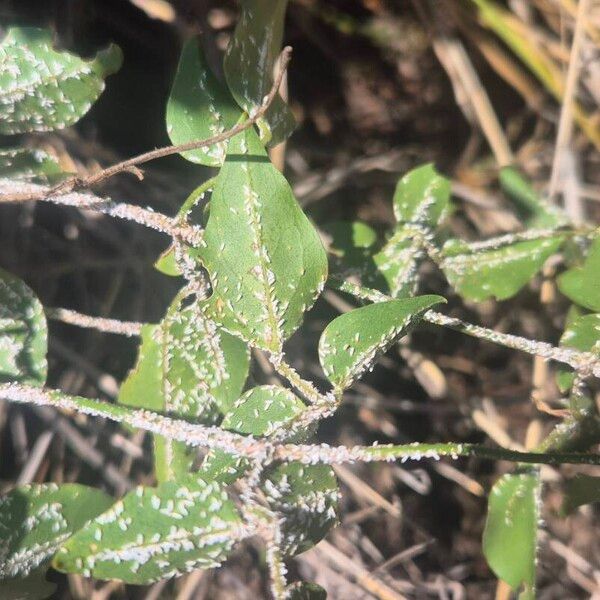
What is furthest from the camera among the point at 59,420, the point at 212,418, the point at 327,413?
the point at 59,420

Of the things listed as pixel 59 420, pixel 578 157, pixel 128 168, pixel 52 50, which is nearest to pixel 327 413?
pixel 128 168

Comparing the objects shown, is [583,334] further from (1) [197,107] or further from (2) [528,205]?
(1) [197,107]

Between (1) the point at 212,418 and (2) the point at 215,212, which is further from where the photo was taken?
(1) the point at 212,418

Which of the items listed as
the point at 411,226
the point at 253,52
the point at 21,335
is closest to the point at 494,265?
the point at 411,226

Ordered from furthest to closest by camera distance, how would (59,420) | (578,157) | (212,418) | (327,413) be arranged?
(578,157) < (59,420) < (212,418) < (327,413)

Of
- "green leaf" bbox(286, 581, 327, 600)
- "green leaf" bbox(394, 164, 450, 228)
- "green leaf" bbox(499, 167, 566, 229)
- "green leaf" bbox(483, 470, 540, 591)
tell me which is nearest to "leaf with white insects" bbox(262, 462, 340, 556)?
"green leaf" bbox(286, 581, 327, 600)

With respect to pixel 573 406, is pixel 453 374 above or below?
below

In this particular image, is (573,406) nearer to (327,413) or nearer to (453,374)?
(327,413)

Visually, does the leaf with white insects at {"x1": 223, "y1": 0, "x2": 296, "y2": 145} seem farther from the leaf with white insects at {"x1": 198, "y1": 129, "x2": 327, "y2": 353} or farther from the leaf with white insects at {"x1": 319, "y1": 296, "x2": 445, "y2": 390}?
the leaf with white insects at {"x1": 319, "y1": 296, "x2": 445, "y2": 390}
